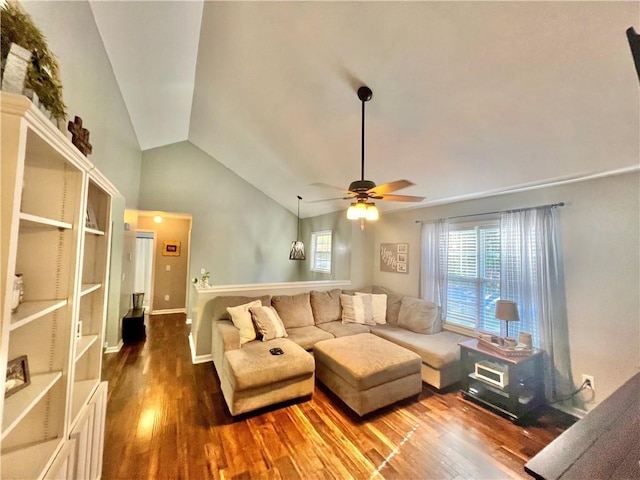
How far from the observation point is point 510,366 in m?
2.43

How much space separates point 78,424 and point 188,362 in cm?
234

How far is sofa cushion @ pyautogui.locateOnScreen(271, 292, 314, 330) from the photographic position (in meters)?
3.50

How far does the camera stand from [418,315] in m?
3.58

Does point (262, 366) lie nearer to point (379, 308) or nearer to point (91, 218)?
point (91, 218)

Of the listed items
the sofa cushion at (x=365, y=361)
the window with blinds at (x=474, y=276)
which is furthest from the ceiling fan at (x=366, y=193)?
the window with blinds at (x=474, y=276)

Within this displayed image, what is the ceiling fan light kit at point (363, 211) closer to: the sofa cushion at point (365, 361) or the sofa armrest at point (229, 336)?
the sofa cushion at point (365, 361)

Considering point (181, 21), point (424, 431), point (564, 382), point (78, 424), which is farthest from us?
point (564, 382)

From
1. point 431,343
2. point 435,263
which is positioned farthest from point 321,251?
point 431,343

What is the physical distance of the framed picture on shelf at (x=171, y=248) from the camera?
605 cm

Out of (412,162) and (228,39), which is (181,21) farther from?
(412,162)

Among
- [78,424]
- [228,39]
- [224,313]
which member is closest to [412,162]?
[228,39]

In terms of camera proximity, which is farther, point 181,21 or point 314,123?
point 314,123

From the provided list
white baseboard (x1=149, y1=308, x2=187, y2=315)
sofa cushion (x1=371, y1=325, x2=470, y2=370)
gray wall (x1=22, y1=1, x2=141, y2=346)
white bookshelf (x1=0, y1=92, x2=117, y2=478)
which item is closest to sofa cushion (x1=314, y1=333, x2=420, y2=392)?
sofa cushion (x1=371, y1=325, x2=470, y2=370)

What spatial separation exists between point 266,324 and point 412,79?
2.92 meters
